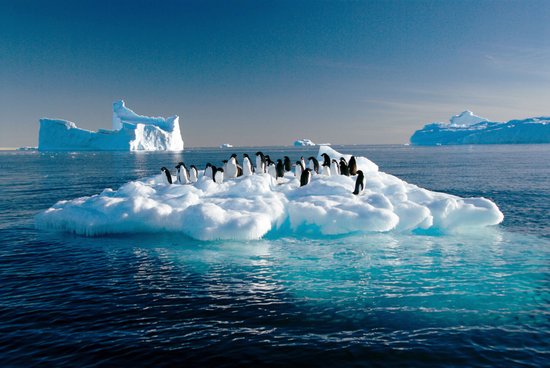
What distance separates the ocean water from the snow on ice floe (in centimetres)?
50

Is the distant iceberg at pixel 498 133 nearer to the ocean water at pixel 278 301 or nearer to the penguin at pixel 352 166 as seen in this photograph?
the penguin at pixel 352 166

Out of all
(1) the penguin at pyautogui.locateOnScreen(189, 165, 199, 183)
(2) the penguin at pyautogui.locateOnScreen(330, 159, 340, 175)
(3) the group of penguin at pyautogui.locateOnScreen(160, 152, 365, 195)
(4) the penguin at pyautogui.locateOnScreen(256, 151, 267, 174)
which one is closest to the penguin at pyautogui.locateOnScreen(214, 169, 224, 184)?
(3) the group of penguin at pyautogui.locateOnScreen(160, 152, 365, 195)

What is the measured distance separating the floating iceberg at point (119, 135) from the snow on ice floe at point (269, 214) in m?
113

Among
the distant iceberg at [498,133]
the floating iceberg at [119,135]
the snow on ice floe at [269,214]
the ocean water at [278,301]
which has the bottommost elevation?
the ocean water at [278,301]

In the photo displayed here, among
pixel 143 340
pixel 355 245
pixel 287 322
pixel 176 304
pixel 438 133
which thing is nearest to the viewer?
pixel 143 340

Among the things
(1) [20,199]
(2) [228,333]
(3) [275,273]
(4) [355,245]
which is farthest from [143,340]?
(1) [20,199]

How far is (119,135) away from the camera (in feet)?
412

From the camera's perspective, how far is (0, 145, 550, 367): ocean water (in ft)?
20.9

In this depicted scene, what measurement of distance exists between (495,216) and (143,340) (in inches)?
498

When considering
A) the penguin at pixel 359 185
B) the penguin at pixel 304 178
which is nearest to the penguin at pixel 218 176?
the penguin at pixel 304 178

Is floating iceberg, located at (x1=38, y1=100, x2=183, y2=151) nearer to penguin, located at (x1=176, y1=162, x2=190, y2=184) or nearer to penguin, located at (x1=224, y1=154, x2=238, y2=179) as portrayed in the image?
penguin, located at (x1=224, y1=154, x2=238, y2=179)

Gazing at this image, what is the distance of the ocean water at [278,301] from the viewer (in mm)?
6355

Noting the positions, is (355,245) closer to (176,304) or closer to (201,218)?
(201,218)

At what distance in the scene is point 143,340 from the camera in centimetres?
677
